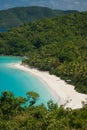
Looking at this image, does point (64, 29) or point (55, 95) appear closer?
point (55, 95)

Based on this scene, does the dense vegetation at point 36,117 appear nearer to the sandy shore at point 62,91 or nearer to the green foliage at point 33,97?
the green foliage at point 33,97

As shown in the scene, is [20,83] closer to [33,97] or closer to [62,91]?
[62,91]

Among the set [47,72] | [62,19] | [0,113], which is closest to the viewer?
[0,113]

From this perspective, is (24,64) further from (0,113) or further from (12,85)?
(0,113)

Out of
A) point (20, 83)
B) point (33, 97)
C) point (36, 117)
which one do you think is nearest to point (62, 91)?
point (20, 83)

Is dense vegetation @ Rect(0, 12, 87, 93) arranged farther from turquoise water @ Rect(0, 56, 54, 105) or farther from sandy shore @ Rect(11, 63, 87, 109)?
turquoise water @ Rect(0, 56, 54, 105)

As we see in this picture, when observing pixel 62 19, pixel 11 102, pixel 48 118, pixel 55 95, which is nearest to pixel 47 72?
pixel 55 95
